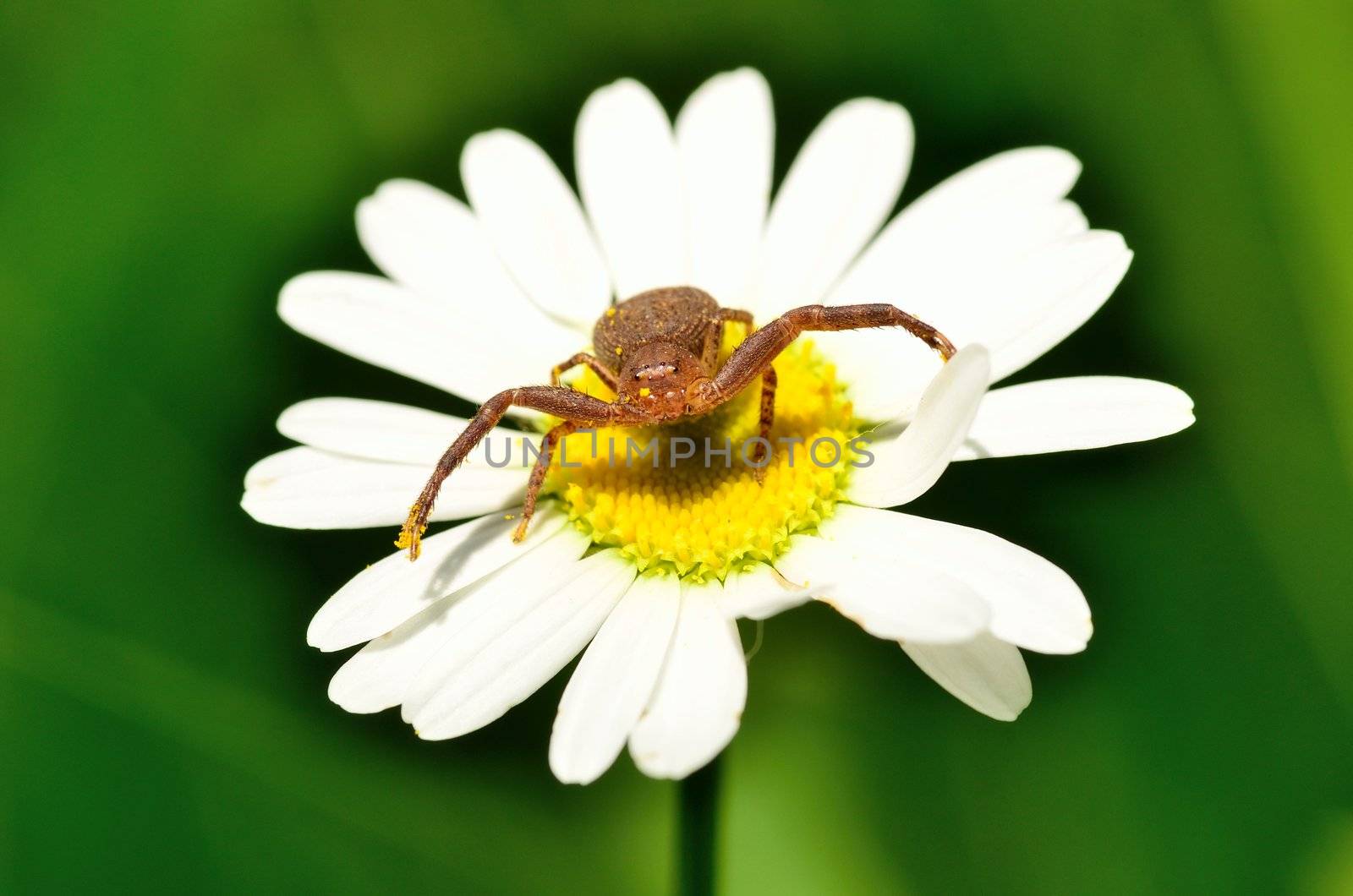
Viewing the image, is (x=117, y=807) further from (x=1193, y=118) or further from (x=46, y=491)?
(x=1193, y=118)

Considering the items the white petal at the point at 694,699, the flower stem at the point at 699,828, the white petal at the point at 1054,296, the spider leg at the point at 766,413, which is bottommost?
the flower stem at the point at 699,828

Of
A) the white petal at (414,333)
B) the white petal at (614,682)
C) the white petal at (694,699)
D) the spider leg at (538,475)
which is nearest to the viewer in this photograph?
the white petal at (694,699)

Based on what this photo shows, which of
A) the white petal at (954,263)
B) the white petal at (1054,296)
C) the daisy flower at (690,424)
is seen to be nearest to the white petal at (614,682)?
the daisy flower at (690,424)

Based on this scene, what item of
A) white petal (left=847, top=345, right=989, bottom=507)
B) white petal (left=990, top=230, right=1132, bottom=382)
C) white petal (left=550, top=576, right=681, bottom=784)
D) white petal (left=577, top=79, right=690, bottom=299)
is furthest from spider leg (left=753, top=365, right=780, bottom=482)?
white petal (left=577, top=79, right=690, bottom=299)

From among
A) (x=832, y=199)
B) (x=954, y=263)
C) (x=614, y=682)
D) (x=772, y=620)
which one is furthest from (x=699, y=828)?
(x=832, y=199)

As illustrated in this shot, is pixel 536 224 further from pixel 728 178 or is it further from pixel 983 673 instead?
pixel 983 673

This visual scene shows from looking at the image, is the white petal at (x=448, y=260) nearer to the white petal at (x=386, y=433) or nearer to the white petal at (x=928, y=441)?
the white petal at (x=386, y=433)

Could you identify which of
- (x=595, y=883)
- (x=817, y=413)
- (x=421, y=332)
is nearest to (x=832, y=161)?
(x=817, y=413)
